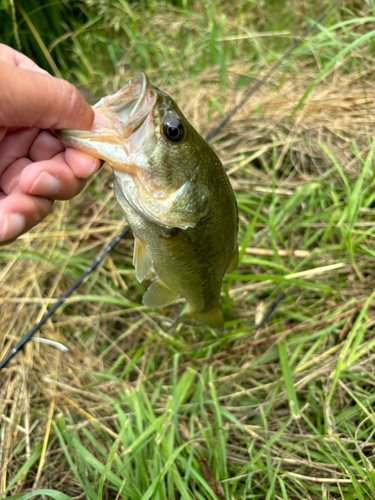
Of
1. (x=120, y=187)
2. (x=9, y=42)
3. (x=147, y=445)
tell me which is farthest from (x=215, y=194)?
(x=9, y=42)

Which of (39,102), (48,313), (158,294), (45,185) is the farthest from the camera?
(48,313)

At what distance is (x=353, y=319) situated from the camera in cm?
217

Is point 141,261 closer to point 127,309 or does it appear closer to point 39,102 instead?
point 39,102

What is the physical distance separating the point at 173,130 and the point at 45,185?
1.66 feet

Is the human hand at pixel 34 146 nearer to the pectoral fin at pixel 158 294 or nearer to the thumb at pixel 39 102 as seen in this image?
the thumb at pixel 39 102

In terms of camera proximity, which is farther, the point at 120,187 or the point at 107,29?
the point at 107,29

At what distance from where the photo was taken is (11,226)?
1.29 m

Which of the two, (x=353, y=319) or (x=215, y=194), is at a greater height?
(x=215, y=194)

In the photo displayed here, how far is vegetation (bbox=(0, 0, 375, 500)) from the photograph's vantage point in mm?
1777

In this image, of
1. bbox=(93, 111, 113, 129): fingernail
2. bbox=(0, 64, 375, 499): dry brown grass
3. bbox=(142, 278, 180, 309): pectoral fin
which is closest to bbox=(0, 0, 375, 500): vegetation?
bbox=(0, 64, 375, 499): dry brown grass

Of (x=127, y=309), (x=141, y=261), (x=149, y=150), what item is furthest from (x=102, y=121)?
(x=127, y=309)

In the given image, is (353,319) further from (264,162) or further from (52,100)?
(52,100)

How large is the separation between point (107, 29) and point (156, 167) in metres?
3.62

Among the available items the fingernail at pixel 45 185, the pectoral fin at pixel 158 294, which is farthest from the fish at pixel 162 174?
the pectoral fin at pixel 158 294
